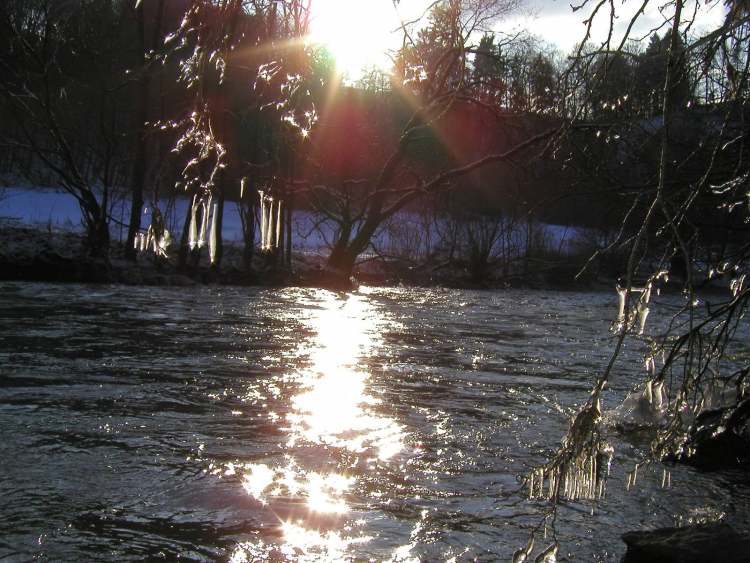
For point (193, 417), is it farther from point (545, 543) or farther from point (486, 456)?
point (545, 543)

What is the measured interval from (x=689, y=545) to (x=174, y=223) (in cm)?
2218

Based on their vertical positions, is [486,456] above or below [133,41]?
below

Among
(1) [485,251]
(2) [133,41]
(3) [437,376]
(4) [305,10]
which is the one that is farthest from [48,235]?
(4) [305,10]

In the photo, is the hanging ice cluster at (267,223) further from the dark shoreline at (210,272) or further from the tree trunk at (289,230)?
the tree trunk at (289,230)

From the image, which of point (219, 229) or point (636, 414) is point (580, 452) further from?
point (219, 229)

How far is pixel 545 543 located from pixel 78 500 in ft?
7.37

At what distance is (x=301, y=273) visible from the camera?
67.7 ft

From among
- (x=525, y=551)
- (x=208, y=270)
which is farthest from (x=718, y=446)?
(x=208, y=270)

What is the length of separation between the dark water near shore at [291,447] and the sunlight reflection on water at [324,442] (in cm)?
2

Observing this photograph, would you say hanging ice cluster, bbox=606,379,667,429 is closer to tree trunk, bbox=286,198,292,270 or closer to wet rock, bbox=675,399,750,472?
wet rock, bbox=675,399,750,472

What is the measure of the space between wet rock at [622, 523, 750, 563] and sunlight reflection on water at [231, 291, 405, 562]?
1.18 m

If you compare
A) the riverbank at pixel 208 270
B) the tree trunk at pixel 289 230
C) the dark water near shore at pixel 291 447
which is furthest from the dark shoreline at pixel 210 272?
the dark water near shore at pixel 291 447

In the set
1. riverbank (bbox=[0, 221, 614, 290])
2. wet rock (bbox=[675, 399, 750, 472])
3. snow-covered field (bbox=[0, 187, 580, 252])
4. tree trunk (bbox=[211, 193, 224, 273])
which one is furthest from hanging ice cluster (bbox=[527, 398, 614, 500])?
snow-covered field (bbox=[0, 187, 580, 252])

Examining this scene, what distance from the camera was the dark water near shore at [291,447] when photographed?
3709 mm
